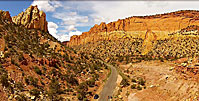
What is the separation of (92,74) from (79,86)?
5.76 m

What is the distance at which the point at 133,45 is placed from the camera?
60125mm

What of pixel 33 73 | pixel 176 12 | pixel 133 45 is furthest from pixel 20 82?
pixel 176 12

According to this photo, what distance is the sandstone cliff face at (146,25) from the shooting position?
58469 mm

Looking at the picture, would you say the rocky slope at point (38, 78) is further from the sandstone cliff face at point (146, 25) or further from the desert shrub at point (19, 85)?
the sandstone cliff face at point (146, 25)

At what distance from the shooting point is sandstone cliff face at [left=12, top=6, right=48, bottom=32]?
3002cm

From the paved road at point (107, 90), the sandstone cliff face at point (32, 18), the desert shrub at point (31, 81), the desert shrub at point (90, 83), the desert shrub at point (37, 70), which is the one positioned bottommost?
the paved road at point (107, 90)

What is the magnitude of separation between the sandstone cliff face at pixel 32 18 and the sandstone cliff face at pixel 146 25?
4757 cm

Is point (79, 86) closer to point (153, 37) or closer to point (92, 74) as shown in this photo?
point (92, 74)

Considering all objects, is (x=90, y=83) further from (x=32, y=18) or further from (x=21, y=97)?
(x=32, y=18)

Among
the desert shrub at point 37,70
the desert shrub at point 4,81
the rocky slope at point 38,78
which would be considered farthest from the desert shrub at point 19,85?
the desert shrub at point 37,70

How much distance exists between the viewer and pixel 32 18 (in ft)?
99.6

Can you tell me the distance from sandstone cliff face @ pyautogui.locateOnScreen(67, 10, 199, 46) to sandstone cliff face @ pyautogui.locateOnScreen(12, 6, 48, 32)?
47.6 metres

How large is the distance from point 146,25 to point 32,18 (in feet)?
194

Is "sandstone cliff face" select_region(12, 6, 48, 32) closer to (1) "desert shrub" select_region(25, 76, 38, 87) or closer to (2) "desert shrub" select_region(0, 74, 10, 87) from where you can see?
(1) "desert shrub" select_region(25, 76, 38, 87)
